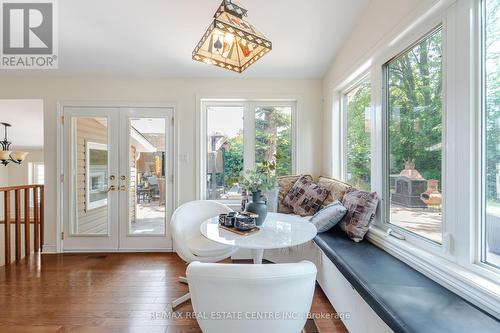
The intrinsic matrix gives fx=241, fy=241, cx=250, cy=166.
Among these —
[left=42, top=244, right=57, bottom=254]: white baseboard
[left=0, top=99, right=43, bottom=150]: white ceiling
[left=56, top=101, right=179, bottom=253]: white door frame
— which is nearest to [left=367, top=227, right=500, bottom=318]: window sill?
[left=56, top=101, right=179, bottom=253]: white door frame

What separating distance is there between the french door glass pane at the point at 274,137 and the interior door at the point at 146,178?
47.0 inches

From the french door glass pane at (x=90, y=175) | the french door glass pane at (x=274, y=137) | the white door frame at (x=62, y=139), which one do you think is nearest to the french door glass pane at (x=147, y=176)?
the white door frame at (x=62, y=139)

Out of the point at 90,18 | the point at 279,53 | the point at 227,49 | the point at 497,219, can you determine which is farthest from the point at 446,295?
the point at 90,18

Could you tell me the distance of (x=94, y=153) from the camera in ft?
10.6

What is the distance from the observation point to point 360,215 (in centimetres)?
199

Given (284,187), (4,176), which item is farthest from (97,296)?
(4,176)

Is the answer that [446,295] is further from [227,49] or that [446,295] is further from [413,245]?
[227,49]

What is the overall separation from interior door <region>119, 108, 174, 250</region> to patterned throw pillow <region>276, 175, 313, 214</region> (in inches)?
57.2

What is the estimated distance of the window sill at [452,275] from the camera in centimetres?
Answer: 104

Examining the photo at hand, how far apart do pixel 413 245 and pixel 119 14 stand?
3139mm

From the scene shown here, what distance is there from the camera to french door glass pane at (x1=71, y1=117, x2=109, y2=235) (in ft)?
10.5

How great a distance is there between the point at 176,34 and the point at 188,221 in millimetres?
1939

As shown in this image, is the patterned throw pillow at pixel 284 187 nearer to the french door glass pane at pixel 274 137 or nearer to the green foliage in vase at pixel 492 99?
the french door glass pane at pixel 274 137

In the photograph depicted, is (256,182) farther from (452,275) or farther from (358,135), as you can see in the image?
(358,135)
